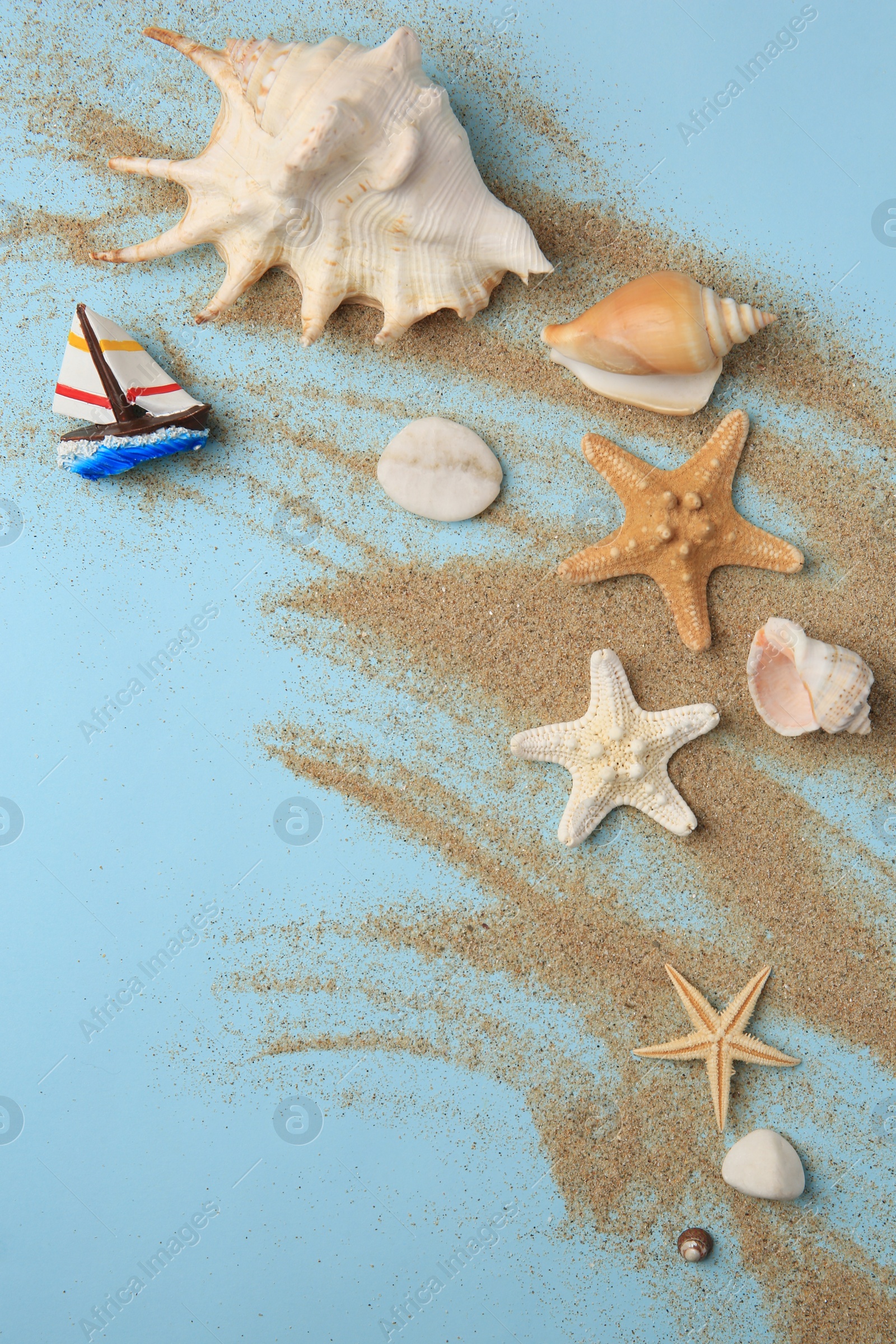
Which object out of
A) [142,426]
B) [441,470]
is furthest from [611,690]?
[142,426]

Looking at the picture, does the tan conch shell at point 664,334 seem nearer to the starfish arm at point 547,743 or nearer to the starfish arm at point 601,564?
the starfish arm at point 601,564

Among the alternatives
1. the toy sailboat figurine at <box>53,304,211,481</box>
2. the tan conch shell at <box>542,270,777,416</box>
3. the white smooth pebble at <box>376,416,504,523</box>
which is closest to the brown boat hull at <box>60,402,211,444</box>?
the toy sailboat figurine at <box>53,304,211,481</box>

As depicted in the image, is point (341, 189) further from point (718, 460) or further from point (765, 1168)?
point (765, 1168)

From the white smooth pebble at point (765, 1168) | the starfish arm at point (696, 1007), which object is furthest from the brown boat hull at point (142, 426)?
the white smooth pebble at point (765, 1168)

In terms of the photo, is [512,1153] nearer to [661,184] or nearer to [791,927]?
[791,927]

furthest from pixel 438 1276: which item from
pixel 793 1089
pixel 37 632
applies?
Result: pixel 37 632
